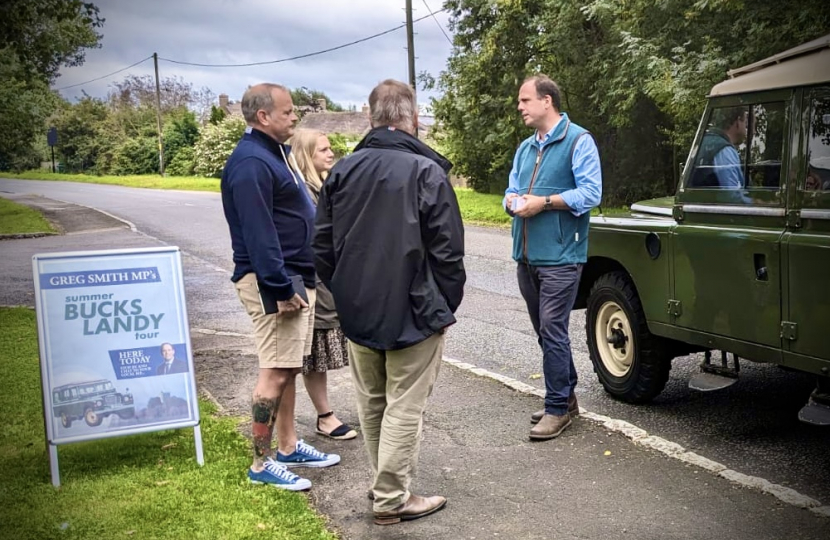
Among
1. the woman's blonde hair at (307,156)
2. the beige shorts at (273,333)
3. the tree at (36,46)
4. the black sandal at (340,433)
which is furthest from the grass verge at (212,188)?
the tree at (36,46)

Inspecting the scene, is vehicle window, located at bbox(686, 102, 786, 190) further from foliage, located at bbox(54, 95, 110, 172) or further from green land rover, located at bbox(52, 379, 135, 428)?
foliage, located at bbox(54, 95, 110, 172)

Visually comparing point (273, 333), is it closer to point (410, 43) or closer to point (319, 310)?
point (319, 310)

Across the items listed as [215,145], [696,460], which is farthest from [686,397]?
[215,145]

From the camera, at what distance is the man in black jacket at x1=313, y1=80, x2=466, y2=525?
11.7 ft

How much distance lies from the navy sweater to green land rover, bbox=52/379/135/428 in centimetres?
99

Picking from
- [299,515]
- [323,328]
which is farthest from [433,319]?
[323,328]

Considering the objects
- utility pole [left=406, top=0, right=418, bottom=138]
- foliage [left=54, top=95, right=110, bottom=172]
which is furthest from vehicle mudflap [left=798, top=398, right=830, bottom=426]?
utility pole [left=406, top=0, right=418, bottom=138]

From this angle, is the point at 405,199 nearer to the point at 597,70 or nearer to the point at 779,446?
the point at 779,446

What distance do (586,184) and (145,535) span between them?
9.67 ft

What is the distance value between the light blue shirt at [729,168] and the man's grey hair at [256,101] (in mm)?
2498

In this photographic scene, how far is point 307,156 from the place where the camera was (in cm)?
500

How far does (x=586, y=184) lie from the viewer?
488 cm

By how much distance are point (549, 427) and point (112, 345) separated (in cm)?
250

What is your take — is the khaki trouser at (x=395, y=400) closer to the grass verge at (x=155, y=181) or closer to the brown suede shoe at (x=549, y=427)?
the brown suede shoe at (x=549, y=427)
